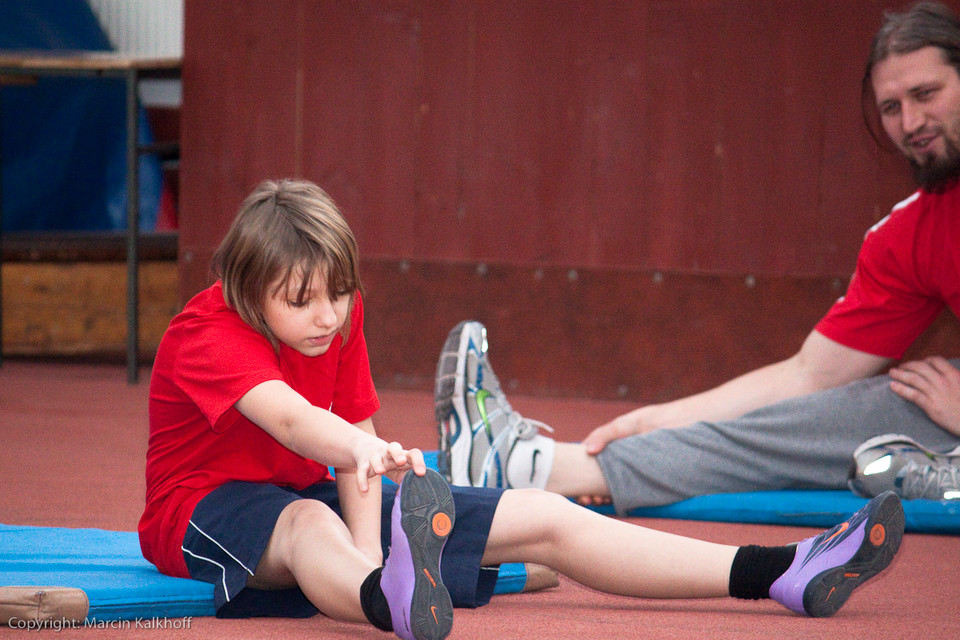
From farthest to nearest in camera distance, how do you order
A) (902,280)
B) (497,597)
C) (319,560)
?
(902,280), (497,597), (319,560)

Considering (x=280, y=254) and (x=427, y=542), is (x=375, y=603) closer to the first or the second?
(x=427, y=542)

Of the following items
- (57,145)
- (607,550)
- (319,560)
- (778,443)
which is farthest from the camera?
(57,145)

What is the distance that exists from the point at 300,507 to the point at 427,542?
25 cm

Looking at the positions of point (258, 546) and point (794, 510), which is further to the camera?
point (794, 510)

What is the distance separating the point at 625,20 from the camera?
4.06m

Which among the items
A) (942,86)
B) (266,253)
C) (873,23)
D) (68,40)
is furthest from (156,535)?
(68,40)

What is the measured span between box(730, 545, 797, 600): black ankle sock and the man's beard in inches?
45.4

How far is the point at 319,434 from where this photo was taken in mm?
1285

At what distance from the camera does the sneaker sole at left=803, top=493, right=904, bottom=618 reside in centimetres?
138

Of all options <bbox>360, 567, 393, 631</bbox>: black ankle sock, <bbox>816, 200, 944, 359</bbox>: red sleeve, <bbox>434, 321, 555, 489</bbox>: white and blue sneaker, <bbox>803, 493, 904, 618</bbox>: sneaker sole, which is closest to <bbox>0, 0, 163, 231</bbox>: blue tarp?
<bbox>434, 321, 555, 489</bbox>: white and blue sneaker

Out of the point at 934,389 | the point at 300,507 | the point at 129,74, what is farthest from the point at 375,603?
the point at 129,74

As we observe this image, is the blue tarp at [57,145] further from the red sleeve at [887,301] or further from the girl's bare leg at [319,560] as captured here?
the girl's bare leg at [319,560]

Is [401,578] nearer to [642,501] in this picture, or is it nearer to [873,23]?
[642,501]

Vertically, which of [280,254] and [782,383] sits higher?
[280,254]
